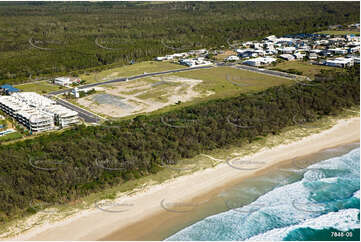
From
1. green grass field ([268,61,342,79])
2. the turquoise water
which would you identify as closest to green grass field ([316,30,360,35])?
green grass field ([268,61,342,79])

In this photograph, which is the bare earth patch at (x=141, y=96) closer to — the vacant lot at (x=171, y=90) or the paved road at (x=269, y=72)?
the vacant lot at (x=171, y=90)

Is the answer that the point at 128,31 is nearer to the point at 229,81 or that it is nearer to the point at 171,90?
the point at 229,81

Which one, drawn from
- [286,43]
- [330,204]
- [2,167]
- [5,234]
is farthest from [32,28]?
[330,204]

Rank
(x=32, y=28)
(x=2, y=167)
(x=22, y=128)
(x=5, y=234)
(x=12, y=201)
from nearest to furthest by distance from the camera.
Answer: (x=5, y=234), (x=12, y=201), (x=2, y=167), (x=22, y=128), (x=32, y=28)

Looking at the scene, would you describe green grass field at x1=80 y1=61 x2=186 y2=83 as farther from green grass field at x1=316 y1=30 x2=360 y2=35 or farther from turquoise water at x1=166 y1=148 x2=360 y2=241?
green grass field at x1=316 y1=30 x2=360 y2=35

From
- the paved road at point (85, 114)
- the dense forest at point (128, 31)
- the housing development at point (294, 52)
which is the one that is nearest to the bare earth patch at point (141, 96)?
the paved road at point (85, 114)

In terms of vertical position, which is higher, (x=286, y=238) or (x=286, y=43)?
(x=286, y=43)

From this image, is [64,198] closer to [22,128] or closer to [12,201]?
[12,201]
